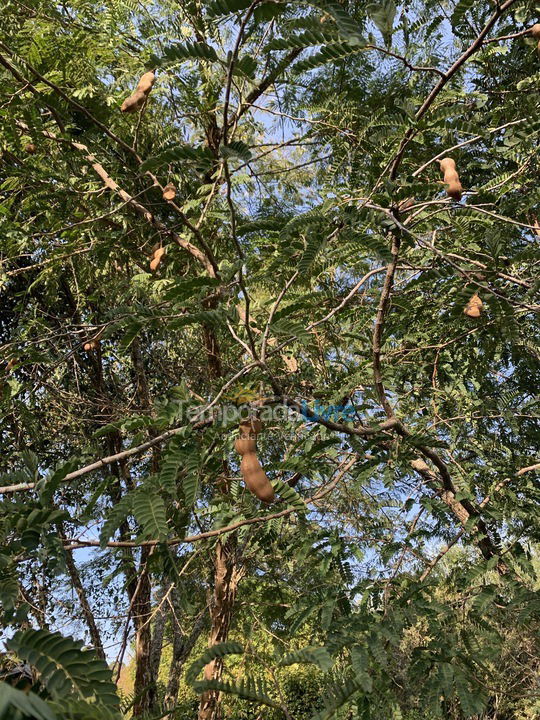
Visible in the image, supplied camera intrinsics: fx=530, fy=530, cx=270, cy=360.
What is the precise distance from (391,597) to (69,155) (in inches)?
97.9

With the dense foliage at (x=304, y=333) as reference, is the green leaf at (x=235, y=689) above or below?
below

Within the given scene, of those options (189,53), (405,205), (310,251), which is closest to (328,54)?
(189,53)

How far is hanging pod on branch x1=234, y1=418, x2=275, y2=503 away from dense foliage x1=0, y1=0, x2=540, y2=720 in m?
0.05

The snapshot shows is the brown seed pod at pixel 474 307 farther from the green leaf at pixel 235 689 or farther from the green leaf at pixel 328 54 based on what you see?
the green leaf at pixel 235 689

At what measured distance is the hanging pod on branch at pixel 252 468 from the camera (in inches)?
46.0

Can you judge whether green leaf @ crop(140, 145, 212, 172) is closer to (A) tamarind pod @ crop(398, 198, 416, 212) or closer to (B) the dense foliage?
(B) the dense foliage

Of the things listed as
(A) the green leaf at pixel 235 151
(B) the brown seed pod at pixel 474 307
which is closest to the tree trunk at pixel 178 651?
(B) the brown seed pod at pixel 474 307

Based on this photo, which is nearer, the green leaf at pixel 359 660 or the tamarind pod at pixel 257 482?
the tamarind pod at pixel 257 482

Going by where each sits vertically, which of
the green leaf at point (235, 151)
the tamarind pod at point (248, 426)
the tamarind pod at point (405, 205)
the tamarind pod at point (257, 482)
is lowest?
the tamarind pod at point (257, 482)

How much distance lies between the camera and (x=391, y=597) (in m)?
1.81

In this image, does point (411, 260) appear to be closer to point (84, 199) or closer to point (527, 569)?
point (527, 569)

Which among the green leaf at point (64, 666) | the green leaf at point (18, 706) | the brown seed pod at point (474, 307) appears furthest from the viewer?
the brown seed pod at point (474, 307)

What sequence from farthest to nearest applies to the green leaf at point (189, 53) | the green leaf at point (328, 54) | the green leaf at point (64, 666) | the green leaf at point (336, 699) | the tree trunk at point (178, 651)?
the tree trunk at point (178, 651) < the green leaf at point (328, 54) < the green leaf at point (189, 53) < the green leaf at point (336, 699) < the green leaf at point (64, 666)

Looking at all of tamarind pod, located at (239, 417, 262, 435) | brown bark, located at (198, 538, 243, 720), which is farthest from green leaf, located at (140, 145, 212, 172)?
brown bark, located at (198, 538, 243, 720)
